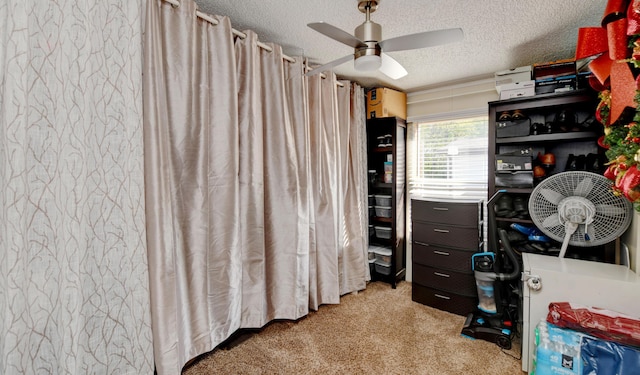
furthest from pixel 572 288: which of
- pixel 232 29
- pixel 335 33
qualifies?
pixel 232 29

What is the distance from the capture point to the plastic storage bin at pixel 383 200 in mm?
3259

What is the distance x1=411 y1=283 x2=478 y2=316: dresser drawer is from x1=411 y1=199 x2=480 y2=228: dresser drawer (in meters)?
0.66

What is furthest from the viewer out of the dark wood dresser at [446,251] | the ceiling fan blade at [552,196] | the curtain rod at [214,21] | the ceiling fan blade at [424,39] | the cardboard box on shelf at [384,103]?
the cardboard box on shelf at [384,103]

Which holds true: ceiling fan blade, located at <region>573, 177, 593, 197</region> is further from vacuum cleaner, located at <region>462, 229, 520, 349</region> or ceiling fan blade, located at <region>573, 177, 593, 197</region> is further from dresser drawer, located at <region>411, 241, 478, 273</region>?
dresser drawer, located at <region>411, 241, 478, 273</region>

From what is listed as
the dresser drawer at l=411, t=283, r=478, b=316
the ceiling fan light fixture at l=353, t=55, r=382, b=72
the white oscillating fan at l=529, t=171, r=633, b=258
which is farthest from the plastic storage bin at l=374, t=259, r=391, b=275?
the ceiling fan light fixture at l=353, t=55, r=382, b=72

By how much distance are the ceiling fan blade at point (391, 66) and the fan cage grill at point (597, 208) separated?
1247mm

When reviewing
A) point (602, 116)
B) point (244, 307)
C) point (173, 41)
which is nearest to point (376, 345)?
point (244, 307)

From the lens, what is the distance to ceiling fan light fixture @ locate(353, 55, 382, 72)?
160cm

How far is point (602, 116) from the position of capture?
1.72 meters

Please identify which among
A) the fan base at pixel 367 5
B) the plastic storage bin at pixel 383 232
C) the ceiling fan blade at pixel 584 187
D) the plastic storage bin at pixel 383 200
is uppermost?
the fan base at pixel 367 5

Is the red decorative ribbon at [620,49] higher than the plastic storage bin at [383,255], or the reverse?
the red decorative ribbon at [620,49]

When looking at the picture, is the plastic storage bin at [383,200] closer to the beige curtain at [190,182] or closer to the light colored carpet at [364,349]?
the light colored carpet at [364,349]

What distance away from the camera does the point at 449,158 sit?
3.22 meters

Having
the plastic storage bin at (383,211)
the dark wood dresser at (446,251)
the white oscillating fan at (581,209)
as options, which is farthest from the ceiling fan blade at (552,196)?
the plastic storage bin at (383,211)
